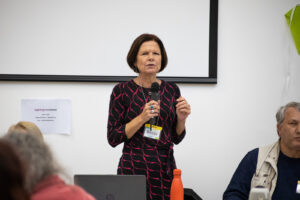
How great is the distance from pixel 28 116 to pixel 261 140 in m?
2.07

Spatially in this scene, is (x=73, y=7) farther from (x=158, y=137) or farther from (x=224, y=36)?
(x=158, y=137)

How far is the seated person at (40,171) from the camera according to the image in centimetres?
88

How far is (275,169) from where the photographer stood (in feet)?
6.57

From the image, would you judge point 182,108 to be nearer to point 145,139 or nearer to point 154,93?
point 154,93

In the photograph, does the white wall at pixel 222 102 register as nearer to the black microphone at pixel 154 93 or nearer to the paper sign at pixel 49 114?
the paper sign at pixel 49 114

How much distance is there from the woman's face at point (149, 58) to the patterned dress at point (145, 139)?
0.42 ft

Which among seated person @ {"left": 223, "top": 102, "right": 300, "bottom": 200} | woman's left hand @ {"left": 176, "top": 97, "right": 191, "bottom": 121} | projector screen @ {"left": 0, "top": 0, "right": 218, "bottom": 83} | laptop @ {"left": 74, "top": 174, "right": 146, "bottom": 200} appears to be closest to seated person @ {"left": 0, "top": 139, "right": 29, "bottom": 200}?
laptop @ {"left": 74, "top": 174, "right": 146, "bottom": 200}

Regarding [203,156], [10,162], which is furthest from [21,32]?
[10,162]

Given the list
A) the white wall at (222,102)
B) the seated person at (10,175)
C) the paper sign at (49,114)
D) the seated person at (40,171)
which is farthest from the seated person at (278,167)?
the paper sign at (49,114)

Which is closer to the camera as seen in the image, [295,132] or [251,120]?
[295,132]

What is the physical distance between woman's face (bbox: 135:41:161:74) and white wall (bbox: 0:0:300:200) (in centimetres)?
102

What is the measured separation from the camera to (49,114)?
10.0 feet

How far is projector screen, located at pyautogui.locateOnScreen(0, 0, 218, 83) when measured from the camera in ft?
10.0

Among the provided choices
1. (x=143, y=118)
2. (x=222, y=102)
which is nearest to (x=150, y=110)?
(x=143, y=118)
